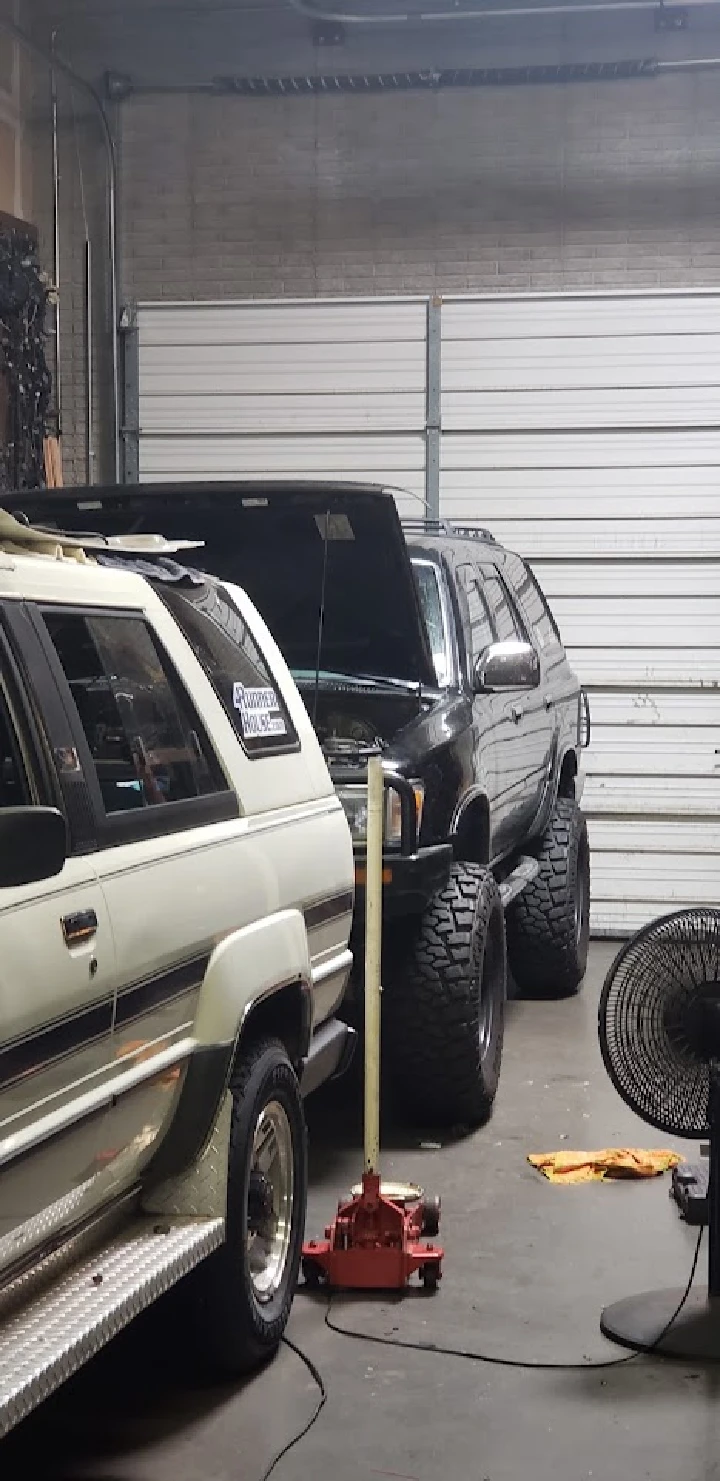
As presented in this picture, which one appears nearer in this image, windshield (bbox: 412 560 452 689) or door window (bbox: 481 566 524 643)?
windshield (bbox: 412 560 452 689)

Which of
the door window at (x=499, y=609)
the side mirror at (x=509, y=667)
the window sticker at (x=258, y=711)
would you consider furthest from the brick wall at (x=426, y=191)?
the window sticker at (x=258, y=711)

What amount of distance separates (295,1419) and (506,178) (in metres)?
9.75

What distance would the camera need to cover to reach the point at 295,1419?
13.4 ft

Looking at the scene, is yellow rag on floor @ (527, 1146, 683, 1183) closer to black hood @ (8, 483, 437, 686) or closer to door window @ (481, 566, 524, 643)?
black hood @ (8, 483, 437, 686)

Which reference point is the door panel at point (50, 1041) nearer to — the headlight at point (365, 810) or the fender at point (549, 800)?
the headlight at point (365, 810)

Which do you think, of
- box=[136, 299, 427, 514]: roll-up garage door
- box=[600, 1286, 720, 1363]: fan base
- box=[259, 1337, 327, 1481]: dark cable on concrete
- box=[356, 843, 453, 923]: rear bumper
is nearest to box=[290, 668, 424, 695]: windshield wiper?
box=[356, 843, 453, 923]: rear bumper

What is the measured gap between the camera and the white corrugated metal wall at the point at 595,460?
11766 millimetres

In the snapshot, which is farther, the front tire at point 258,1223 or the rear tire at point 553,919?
the rear tire at point 553,919

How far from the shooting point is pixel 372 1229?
5.07 m

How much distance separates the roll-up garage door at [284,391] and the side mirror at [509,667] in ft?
16.7

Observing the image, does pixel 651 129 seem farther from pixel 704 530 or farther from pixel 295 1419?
pixel 295 1419

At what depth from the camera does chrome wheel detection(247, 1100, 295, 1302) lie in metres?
4.41

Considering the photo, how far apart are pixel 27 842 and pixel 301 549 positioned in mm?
3953

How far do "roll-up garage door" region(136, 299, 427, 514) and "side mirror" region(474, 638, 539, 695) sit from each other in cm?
510
